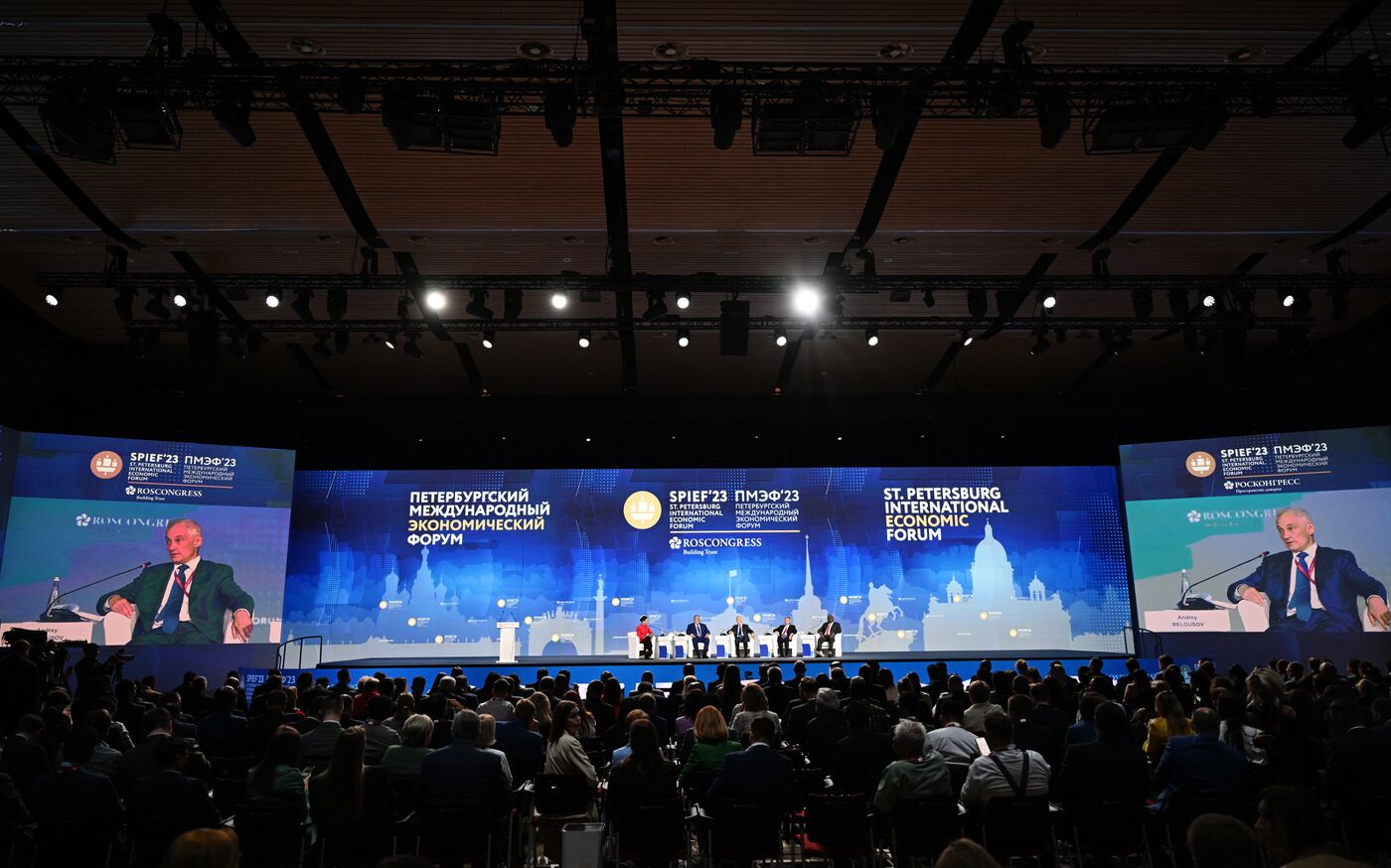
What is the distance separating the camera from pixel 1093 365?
16.6m

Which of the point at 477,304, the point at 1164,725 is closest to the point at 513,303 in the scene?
the point at 477,304

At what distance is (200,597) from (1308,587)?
55.5ft

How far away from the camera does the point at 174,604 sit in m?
14.2

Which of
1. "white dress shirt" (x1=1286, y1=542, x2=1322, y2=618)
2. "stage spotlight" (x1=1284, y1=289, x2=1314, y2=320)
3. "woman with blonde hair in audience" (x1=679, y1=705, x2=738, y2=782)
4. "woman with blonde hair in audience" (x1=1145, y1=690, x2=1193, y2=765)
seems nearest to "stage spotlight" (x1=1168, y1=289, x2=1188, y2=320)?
"stage spotlight" (x1=1284, y1=289, x2=1314, y2=320)

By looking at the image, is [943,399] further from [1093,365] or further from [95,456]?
[95,456]

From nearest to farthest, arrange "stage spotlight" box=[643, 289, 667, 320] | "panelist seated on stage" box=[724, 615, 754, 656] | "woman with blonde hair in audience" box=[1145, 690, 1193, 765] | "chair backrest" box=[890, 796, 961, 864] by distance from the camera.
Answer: "chair backrest" box=[890, 796, 961, 864] → "woman with blonde hair in audience" box=[1145, 690, 1193, 765] → "stage spotlight" box=[643, 289, 667, 320] → "panelist seated on stage" box=[724, 615, 754, 656]

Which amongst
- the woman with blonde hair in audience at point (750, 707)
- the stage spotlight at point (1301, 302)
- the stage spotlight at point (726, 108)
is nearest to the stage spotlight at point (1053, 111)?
the stage spotlight at point (726, 108)

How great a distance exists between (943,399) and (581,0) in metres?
11.5

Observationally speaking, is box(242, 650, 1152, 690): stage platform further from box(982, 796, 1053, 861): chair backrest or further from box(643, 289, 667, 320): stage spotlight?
box(982, 796, 1053, 861): chair backrest

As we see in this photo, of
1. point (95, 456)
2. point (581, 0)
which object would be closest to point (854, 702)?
point (581, 0)

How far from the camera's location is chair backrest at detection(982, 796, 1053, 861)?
14.8ft

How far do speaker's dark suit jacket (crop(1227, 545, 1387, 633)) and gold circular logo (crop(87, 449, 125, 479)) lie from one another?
1737cm

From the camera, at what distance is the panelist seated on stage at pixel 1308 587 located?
44.8ft

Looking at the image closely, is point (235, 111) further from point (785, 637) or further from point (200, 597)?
point (785, 637)
